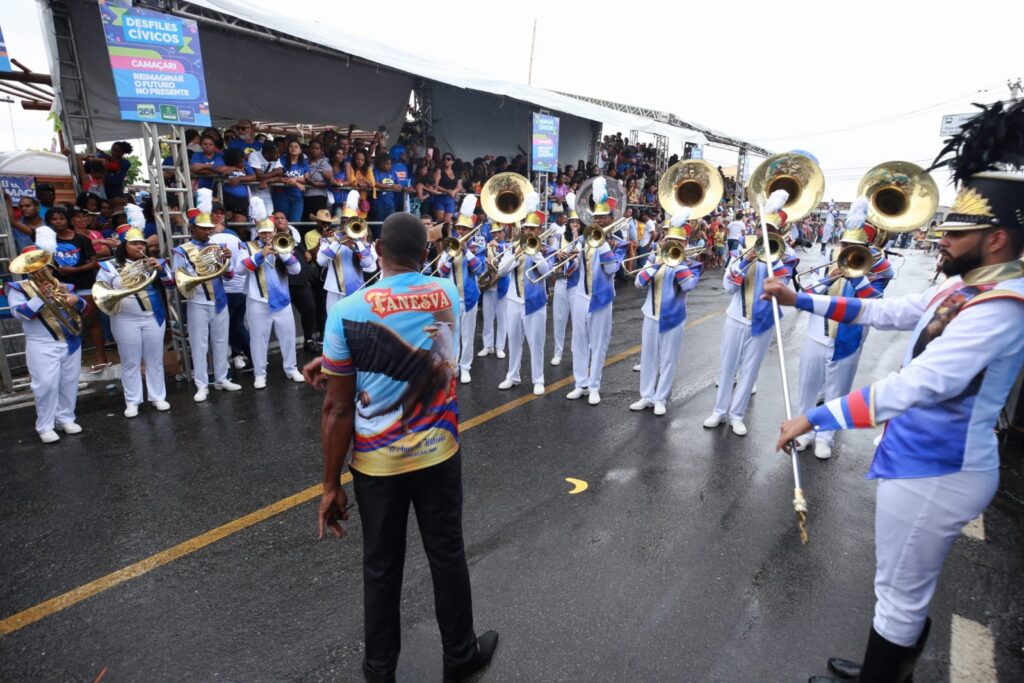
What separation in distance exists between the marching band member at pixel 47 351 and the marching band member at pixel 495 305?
5015 millimetres

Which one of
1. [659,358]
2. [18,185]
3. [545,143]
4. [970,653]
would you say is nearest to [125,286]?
[659,358]

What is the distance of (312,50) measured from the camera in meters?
10.8

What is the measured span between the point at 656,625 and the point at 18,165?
17.8 meters

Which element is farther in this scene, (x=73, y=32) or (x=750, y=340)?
(x=73, y=32)

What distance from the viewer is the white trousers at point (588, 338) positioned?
268 inches

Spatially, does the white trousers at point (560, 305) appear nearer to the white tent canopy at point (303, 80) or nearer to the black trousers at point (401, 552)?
the black trousers at point (401, 552)

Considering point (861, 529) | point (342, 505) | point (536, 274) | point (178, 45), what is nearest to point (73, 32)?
point (178, 45)

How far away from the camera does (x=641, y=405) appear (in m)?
6.50

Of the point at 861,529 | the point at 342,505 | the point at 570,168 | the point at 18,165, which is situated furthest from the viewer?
the point at 570,168

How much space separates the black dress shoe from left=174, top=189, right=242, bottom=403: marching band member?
5.48 m

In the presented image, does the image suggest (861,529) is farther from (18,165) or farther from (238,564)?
(18,165)

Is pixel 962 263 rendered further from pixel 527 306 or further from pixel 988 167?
pixel 527 306

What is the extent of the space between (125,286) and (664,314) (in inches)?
236

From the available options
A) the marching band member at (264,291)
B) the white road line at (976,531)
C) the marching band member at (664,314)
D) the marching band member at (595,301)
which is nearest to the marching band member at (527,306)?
the marching band member at (595,301)
